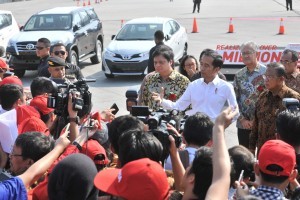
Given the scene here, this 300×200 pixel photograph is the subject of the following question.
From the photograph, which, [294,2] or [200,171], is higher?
[200,171]

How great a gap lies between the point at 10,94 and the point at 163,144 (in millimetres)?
2540

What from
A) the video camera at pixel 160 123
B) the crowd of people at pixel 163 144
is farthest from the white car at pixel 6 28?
the video camera at pixel 160 123

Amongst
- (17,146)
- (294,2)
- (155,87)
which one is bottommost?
(294,2)

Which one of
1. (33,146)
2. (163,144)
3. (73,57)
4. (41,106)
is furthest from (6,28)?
(163,144)

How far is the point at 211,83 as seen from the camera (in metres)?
7.73

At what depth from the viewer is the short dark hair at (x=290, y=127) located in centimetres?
564

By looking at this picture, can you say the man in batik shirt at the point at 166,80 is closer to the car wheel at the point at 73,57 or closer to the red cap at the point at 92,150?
the red cap at the point at 92,150

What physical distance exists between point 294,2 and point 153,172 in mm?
44035

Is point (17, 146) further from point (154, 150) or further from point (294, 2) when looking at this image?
point (294, 2)

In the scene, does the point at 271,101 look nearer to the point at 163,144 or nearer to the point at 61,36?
the point at 163,144

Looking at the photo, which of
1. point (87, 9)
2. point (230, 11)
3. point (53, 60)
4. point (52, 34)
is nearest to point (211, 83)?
point (53, 60)

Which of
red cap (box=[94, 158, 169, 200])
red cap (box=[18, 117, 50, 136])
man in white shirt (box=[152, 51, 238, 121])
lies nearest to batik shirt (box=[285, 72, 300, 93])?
man in white shirt (box=[152, 51, 238, 121])

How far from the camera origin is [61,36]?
60.1ft

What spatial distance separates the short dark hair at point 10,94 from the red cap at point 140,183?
3.24 m
